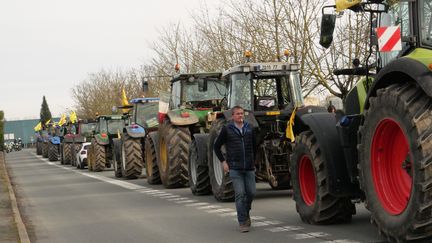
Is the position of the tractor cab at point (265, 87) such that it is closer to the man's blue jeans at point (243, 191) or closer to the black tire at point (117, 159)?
the man's blue jeans at point (243, 191)

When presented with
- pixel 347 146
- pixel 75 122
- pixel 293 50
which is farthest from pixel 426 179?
pixel 75 122

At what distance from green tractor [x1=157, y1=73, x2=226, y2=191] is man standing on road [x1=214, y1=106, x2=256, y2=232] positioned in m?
6.35

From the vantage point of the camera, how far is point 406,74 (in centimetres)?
709

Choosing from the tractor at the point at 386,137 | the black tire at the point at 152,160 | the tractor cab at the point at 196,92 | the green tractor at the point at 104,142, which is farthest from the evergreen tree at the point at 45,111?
the tractor at the point at 386,137

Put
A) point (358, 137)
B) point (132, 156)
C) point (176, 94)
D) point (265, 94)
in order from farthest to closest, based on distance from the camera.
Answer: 1. point (132, 156)
2. point (176, 94)
3. point (265, 94)
4. point (358, 137)

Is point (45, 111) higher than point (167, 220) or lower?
higher

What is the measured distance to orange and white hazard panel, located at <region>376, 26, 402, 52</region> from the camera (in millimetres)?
7570

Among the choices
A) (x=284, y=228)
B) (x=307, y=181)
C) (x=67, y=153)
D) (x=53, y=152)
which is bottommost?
(x=53, y=152)

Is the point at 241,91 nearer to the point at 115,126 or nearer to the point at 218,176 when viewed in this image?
the point at 218,176

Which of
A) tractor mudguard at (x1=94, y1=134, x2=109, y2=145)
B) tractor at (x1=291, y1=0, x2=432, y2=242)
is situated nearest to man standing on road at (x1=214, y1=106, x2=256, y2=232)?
tractor at (x1=291, y1=0, x2=432, y2=242)

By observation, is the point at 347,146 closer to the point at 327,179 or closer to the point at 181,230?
the point at 327,179

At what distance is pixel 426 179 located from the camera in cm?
657

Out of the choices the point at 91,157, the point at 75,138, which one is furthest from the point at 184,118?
the point at 75,138

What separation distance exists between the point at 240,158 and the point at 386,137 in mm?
2906
